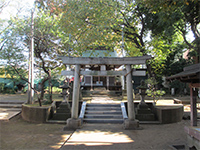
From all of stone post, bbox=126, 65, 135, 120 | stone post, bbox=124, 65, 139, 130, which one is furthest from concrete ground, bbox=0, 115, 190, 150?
stone post, bbox=126, 65, 135, 120

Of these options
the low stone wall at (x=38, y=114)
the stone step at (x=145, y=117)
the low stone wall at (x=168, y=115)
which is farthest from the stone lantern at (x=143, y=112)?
the low stone wall at (x=38, y=114)

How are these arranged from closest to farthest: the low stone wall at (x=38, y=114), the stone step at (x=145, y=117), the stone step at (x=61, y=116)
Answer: the low stone wall at (x=38, y=114)
the stone step at (x=145, y=117)
the stone step at (x=61, y=116)

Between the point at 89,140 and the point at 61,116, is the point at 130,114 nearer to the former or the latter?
the point at 89,140

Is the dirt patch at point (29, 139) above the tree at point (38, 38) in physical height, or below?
below

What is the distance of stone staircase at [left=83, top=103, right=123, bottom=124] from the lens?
947 centimetres

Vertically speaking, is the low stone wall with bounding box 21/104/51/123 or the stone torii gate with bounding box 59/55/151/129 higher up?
the stone torii gate with bounding box 59/55/151/129

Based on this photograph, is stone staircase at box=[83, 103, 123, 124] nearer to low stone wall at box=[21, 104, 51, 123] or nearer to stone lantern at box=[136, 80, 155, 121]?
stone lantern at box=[136, 80, 155, 121]

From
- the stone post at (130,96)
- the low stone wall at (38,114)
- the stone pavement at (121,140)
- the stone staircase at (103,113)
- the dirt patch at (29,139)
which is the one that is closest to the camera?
the stone pavement at (121,140)

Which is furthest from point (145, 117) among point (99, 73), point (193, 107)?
point (99, 73)

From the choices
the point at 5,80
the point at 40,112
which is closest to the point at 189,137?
the point at 40,112

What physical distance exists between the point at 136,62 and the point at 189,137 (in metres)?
4.25

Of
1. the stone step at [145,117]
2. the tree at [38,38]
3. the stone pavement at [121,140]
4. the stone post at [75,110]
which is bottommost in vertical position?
the stone pavement at [121,140]

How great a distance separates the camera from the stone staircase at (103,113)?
9.47 meters

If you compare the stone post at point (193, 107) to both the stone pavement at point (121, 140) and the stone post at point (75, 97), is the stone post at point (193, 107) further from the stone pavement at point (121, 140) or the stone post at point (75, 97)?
the stone post at point (75, 97)
